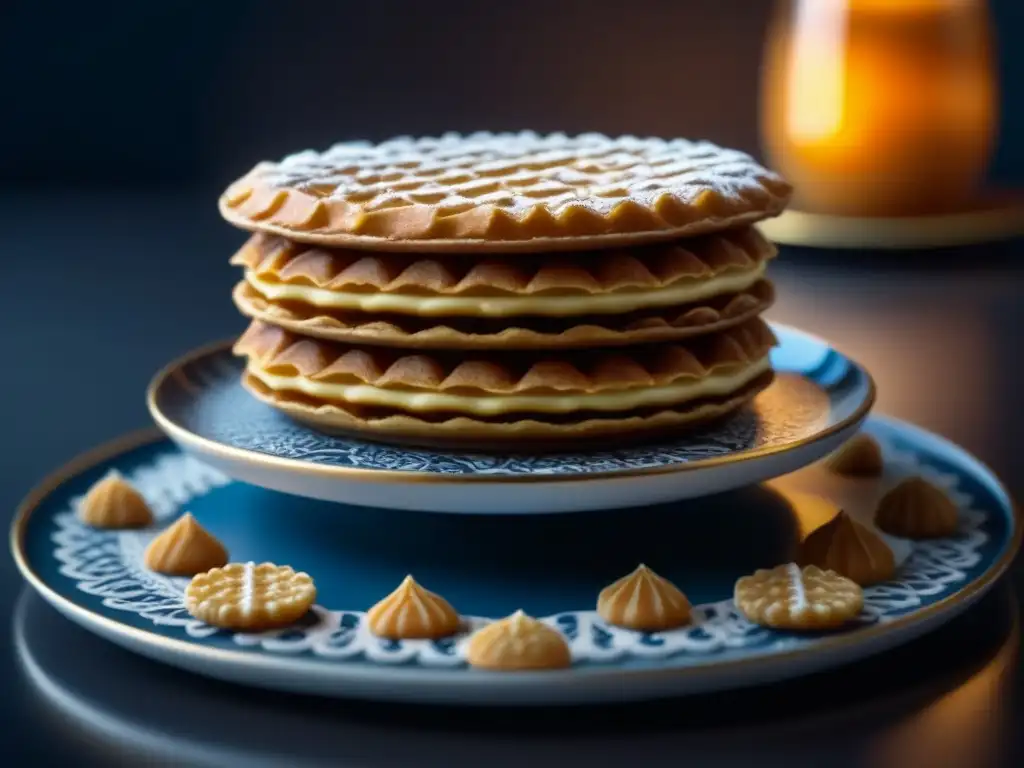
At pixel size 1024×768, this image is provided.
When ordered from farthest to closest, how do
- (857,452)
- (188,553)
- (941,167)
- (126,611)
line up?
(941,167) < (857,452) < (188,553) < (126,611)

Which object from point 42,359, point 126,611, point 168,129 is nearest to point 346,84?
point 168,129

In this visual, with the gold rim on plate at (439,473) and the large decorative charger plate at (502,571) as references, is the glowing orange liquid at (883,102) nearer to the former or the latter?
the large decorative charger plate at (502,571)

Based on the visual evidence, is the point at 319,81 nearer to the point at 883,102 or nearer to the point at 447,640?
the point at 883,102

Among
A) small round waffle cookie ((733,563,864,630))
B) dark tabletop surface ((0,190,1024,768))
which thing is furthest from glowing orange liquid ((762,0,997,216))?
small round waffle cookie ((733,563,864,630))

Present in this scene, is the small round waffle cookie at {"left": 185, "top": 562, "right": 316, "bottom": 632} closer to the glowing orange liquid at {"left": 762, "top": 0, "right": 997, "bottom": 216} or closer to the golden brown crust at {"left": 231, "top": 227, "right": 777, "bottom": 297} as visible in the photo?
the golden brown crust at {"left": 231, "top": 227, "right": 777, "bottom": 297}

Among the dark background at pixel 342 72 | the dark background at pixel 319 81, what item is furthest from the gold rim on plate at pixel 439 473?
the dark background at pixel 342 72

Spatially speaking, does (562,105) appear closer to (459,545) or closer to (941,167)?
(941,167)
